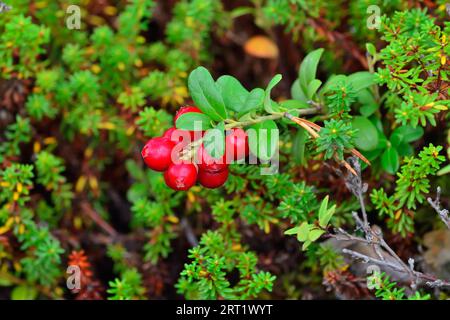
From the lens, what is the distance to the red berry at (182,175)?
6.15 ft

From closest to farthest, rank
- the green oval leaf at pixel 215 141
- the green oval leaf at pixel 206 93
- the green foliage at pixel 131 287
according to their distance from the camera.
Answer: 1. the green oval leaf at pixel 215 141
2. the green oval leaf at pixel 206 93
3. the green foliage at pixel 131 287

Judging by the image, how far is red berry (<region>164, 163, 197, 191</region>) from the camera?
6.15 feet

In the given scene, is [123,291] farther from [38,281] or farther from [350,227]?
[350,227]

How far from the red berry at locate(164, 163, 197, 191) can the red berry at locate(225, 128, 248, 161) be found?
124 mm

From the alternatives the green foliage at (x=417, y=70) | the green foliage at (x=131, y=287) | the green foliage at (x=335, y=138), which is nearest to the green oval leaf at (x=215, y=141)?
the green foliage at (x=335, y=138)

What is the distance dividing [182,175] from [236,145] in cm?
19

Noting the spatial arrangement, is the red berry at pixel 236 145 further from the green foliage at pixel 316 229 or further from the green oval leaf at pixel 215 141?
the green foliage at pixel 316 229

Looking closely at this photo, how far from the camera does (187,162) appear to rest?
6.21ft

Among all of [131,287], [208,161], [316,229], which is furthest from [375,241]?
[131,287]

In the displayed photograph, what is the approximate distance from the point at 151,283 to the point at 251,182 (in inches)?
24.7

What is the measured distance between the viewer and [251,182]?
2.39 m

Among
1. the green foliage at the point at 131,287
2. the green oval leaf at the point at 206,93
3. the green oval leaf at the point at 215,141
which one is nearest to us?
the green oval leaf at the point at 215,141

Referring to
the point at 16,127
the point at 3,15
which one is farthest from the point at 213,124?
the point at 3,15

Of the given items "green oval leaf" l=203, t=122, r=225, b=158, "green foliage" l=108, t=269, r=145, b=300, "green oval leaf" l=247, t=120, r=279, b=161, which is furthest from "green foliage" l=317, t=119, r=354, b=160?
"green foliage" l=108, t=269, r=145, b=300
